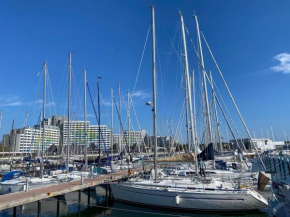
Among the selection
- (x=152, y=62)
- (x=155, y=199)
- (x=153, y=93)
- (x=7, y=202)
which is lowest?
(x=155, y=199)

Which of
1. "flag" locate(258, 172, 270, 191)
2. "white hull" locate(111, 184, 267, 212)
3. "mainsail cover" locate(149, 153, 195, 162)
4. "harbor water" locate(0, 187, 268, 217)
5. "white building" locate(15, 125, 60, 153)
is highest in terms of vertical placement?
"white building" locate(15, 125, 60, 153)

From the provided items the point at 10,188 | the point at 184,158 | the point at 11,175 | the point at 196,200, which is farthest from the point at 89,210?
the point at 184,158

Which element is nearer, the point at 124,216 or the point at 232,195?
the point at 232,195

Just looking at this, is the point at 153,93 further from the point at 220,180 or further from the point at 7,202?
the point at 7,202

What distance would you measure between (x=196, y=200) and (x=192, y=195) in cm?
43

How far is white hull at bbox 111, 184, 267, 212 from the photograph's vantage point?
15927 mm

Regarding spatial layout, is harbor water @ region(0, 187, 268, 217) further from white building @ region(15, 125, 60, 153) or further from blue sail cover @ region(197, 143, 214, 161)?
white building @ region(15, 125, 60, 153)

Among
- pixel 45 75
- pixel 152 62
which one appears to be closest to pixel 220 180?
pixel 152 62

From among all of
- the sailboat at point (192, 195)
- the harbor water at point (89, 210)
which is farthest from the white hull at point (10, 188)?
the sailboat at point (192, 195)

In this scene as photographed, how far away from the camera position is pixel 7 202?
13266mm

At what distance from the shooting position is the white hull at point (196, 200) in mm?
15927

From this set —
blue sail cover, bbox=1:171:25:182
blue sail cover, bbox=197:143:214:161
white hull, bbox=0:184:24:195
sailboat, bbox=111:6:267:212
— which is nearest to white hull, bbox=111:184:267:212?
sailboat, bbox=111:6:267:212

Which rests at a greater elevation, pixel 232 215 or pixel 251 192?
pixel 251 192

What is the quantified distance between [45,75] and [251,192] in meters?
23.8
